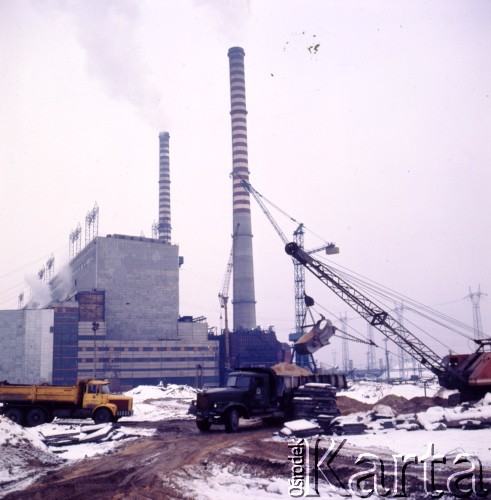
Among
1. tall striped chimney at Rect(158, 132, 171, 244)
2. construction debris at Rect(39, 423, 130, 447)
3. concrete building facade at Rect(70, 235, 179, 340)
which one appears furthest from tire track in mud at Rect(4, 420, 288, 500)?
tall striped chimney at Rect(158, 132, 171, 244)

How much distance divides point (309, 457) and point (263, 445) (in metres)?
2.89

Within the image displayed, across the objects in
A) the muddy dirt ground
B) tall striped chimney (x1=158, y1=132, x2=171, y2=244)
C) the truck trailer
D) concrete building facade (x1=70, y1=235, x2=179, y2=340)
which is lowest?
the muddy dirt ground

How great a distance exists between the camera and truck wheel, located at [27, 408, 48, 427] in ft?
72.9

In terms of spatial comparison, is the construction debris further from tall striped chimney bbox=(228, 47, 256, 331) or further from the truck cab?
tall striped chimney bbox=(228, 47, 256, 331)

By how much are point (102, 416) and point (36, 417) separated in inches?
110

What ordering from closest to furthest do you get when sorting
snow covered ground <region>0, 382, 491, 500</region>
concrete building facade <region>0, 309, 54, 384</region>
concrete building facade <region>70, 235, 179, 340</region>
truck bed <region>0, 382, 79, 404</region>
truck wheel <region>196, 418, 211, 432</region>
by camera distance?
snow covered ground <region>0, 382, 491, 500</region>, truck wheel <region>196, 418, 211, 432</region>, truck bed <region>0, 382, 79, 404</region>, concrete building facade <region>0, 309, 54, 384</region>, concrete building facade <region>70, 235, 179, 340</region>

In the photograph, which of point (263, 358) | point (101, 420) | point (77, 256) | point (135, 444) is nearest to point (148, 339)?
point (263, 358)

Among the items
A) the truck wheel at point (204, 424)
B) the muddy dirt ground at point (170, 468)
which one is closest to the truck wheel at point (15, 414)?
the muddy dirt ground at point (170, 468)

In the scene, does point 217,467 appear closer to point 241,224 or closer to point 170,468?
point 170,468

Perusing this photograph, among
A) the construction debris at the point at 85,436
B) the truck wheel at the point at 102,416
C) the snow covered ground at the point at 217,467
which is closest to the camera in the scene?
the snow covered ground at the point at 217,467

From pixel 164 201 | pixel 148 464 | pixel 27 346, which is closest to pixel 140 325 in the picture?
pixel 27 346

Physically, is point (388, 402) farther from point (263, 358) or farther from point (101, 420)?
point (263, 358)

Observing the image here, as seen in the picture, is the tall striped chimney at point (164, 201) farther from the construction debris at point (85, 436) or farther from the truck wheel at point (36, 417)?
the construction debris at point (85, 436)

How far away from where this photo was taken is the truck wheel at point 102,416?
74.8 ft
